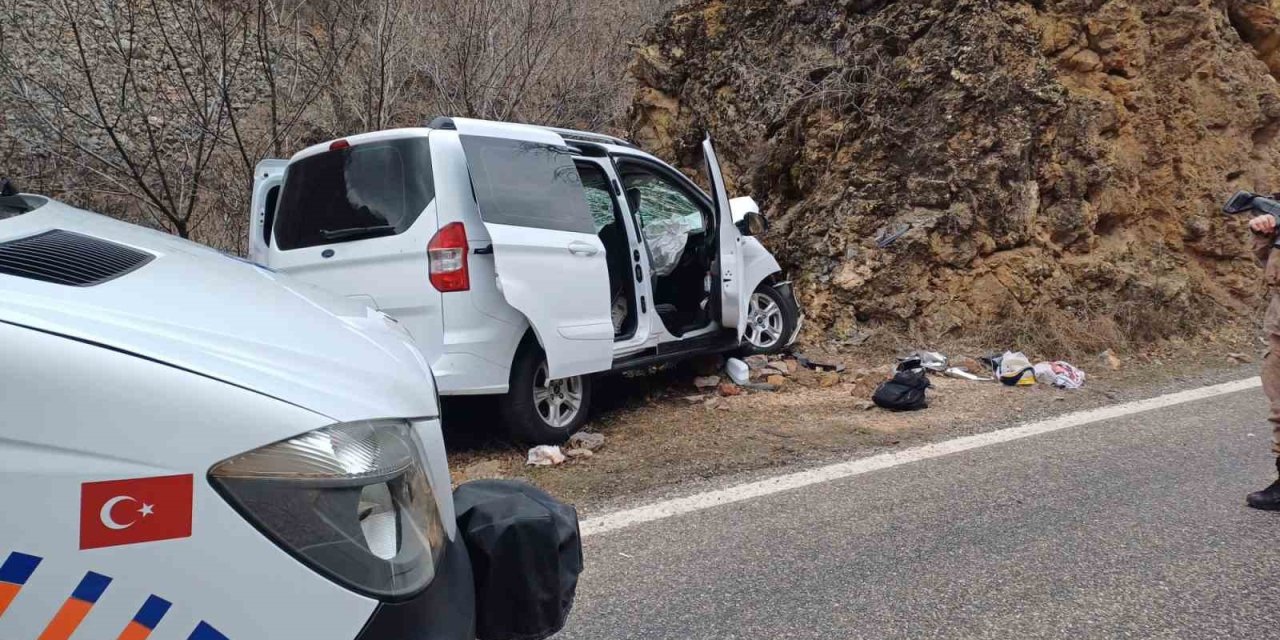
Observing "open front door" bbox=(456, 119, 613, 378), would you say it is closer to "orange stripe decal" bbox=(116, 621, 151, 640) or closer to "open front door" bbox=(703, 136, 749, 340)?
"open front door" bbox=(703, 136, 749, 340)

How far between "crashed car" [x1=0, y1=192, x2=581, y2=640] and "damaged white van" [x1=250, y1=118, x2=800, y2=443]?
281cm

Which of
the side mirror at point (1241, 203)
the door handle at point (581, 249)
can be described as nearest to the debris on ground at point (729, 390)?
the door handle at point (581, 249)

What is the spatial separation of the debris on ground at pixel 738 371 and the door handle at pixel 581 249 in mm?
2057

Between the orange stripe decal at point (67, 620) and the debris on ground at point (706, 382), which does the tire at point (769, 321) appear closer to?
the debris on ground at point (706, 382)

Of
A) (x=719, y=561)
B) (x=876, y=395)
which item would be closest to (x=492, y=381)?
(x=719, y=561)

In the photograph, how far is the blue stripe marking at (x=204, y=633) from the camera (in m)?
1.28

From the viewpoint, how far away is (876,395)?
6.02m

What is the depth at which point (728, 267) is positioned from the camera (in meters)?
6.28

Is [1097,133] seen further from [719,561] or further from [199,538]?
[199,538]

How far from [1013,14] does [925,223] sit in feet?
8.43

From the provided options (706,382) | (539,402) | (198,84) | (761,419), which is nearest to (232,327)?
(539,402)

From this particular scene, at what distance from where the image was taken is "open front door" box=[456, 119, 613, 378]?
15.4ft

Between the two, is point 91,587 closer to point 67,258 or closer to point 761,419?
point 67,258

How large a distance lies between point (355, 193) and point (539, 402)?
1.66 metres
